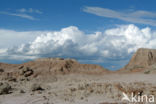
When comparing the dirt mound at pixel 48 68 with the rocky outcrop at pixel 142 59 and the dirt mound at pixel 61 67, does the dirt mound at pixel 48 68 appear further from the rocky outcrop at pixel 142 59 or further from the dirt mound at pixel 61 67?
the rocky outcrop at pixel 142 59

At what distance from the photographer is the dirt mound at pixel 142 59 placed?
1613 inches

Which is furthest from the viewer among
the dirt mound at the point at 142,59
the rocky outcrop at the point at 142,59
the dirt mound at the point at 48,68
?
the rocky outcrop at the point at 142,59

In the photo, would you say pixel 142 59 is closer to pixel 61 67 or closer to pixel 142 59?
pixel 142 59

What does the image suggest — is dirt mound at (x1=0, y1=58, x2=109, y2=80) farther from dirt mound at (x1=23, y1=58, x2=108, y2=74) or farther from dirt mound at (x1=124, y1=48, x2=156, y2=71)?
dirt mound at (x1=124, y1=48, x2=156, y2=71)

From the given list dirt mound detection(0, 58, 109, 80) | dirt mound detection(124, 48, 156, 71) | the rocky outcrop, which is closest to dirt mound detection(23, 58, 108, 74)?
dirt mound detection(0, 58, 109, 80)

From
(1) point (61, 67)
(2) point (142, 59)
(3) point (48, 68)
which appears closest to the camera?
(3) point (48, 68)

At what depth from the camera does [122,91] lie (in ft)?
51.3

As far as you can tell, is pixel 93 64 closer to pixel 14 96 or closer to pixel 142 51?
pixel 142 51

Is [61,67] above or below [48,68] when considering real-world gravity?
above

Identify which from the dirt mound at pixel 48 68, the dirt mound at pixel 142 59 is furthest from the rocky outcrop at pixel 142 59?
the dirt mound at pixel 48 68

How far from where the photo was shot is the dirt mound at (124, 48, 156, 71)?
4097cm

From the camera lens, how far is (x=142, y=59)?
4234 cm

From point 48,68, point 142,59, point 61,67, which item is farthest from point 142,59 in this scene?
point 48,68

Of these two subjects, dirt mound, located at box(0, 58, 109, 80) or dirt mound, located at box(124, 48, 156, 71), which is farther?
dirt mound, located at box(124, 48, 156, 71)
